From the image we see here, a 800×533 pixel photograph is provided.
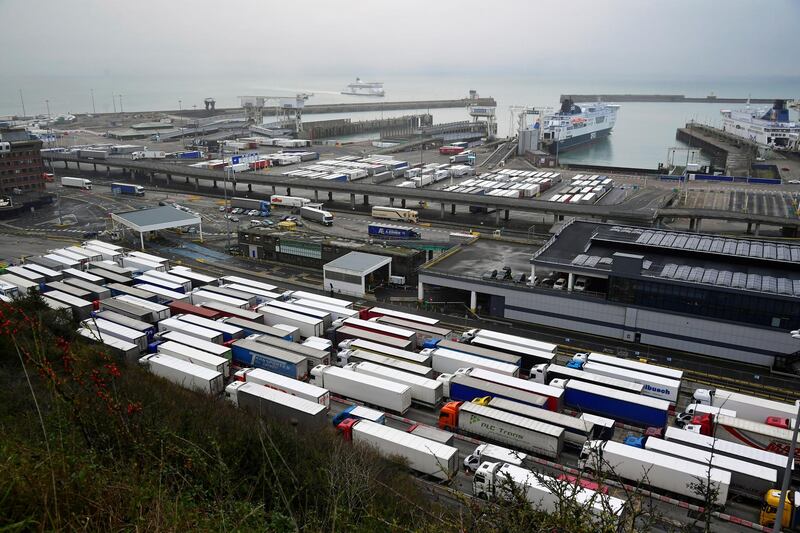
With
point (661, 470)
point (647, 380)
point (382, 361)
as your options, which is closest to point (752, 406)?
point (647, 380)

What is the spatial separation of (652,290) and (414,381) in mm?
8833

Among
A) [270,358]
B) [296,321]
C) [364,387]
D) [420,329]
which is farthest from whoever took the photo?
[296,321]

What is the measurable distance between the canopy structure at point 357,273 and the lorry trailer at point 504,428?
10057 mm

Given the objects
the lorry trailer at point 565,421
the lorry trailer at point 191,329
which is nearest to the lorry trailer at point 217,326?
the lorry trailer at point 191,329

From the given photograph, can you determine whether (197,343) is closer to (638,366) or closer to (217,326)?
(217,326)

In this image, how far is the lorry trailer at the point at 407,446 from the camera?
36.6 ft

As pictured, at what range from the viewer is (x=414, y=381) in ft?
47.3

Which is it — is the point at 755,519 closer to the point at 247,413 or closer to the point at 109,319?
the point at 247,413

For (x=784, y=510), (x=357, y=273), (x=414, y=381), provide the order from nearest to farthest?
(x=784, y=510), (x=414, y=381), (x=357, y=273)

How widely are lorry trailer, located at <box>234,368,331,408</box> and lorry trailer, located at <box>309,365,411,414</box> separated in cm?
55

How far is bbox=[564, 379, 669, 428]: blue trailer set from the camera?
13414 millimetres

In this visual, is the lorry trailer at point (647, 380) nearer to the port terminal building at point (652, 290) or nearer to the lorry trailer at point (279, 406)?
the port terminal building at point (652, 290)

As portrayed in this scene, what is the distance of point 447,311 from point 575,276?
16.0 feet

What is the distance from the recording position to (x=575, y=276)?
21.0m
